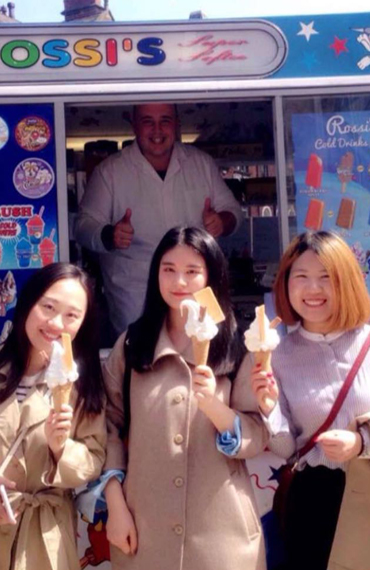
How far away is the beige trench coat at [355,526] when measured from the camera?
2645mm

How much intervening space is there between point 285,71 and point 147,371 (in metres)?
1.86

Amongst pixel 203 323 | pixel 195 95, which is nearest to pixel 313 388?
pixel 203 323

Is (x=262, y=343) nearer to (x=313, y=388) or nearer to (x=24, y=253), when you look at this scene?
(x=313, y=388)

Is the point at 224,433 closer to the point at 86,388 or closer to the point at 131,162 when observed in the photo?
the point at 86,388

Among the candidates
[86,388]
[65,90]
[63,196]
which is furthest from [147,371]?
[65,90]

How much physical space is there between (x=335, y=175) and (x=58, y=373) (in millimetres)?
2070

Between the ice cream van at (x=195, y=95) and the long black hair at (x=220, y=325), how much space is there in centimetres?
104

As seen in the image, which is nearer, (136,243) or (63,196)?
(63,196)

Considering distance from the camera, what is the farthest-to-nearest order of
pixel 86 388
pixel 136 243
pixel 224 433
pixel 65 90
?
pixel 136 243 → pixel 65 90 → pixel 86 388 → pixel 224 433

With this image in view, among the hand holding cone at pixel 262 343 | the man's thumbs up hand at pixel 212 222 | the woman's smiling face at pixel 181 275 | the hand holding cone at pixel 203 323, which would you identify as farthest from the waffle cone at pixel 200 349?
the man's thumbs up hand at pixel 212 222

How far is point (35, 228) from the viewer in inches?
151

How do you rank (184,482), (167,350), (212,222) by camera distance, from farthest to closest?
(212,222)
(167,350)
(184,482)

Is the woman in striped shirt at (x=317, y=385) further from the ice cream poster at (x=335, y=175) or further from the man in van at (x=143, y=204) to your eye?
the man in van at (x=143, y=204)

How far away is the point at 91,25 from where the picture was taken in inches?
151
